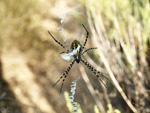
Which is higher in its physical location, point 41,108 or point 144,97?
point 41,108

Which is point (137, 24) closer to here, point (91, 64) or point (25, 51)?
point (91, 64)

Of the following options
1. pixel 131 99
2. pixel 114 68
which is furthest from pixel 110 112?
pixel 114 68

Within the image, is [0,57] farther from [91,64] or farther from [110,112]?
[110,112]

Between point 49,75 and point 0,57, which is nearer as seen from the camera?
point 49,75

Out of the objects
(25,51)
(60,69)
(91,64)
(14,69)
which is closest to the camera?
(60,69)

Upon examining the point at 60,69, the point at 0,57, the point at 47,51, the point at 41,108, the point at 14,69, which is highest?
the point at 0,57

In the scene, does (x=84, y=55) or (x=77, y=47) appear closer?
(x=77, y=47)

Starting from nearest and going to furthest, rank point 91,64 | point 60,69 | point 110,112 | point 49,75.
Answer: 1. point 110,112
2. point 60,69
3. point 91,64
4. point 49,75
